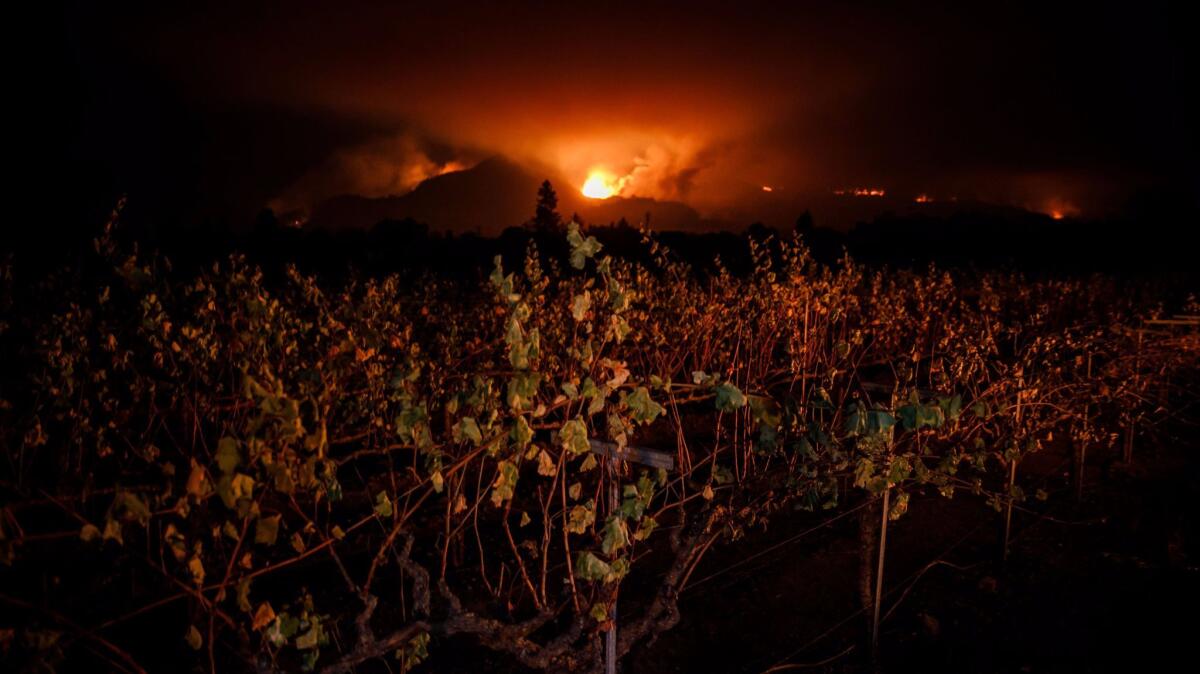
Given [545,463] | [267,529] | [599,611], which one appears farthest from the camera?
[599,611]

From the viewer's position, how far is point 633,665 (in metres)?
4.61

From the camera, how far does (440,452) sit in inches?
98.0

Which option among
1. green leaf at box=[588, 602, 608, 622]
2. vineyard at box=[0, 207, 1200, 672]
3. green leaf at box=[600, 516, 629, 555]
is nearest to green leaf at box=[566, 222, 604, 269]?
vineyard at box=[0, 207, 1200, 672]

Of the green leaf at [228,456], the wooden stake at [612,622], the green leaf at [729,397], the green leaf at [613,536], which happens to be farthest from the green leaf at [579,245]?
the wooden stake at [612,622]

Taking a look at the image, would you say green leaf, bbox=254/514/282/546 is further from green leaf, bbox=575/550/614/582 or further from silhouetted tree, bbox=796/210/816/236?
silhouetted tree, bbox=796/210/816/236

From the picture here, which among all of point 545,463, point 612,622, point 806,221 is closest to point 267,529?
point 545,463

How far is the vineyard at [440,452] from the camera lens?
2283mm

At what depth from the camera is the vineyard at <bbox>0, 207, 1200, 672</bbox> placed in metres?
2.28

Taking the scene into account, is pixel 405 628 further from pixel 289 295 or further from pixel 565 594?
pixel 289 295

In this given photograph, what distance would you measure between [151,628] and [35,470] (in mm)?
1855

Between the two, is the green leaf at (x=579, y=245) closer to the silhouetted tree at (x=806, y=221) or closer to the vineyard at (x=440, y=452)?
the vineyard at (x=440, y=452)

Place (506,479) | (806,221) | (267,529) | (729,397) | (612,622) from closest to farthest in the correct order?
(267,529) < (729,397) < (506,479) < (612,622) < (806,221)

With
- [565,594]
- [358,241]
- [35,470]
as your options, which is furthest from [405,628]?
[358,241]

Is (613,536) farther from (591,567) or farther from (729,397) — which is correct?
(729,397)
